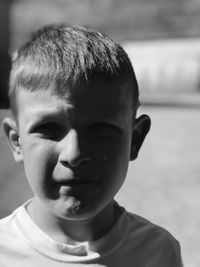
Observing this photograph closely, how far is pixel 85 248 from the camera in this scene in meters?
1.18

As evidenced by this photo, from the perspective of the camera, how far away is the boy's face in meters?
1.06

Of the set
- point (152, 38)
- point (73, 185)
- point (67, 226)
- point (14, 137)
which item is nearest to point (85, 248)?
point (67, 226)

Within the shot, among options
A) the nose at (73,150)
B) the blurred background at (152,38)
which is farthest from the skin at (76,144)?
the blurred background at (152,38)

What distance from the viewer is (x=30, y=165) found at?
1.12 metres

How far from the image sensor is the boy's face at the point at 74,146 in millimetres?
1062

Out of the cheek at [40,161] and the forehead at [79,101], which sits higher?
the forehead at [79,101]

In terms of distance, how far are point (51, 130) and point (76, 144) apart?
67mm

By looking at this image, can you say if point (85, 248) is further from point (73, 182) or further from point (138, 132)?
point (138, 132)

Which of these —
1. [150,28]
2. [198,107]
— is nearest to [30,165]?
[198,107]

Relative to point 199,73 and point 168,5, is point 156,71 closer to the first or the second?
point 199,73

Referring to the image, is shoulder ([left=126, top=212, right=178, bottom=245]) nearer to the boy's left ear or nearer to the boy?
the boy

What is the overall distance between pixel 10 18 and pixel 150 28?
A: 3.12 meters

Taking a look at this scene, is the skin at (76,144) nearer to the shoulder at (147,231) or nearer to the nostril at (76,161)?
the nostril at (76,161)

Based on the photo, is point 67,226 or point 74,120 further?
point 67,226
